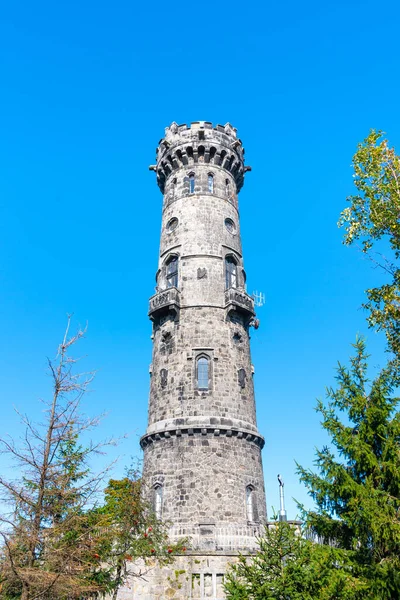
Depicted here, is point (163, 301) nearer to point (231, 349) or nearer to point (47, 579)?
point (231, 349)

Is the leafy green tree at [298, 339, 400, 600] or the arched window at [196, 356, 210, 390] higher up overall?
the arched window at [196, 356, 210, 390]

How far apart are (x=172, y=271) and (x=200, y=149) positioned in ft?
26.5

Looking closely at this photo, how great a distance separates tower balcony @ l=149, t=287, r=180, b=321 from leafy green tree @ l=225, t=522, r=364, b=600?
15.8 meters

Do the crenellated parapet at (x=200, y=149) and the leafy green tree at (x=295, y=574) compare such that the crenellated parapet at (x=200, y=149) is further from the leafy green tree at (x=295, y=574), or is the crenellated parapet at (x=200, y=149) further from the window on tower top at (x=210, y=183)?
the leafy green tree at (x=295, y=574)

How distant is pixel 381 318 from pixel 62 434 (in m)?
11.2

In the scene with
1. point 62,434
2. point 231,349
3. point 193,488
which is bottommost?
point 62,434

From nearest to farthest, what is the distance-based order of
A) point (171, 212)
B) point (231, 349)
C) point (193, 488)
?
point (193, 488), point (231, 349), point (171, 212)

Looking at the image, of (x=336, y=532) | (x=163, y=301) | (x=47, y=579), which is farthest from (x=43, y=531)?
(x=163, y=301)

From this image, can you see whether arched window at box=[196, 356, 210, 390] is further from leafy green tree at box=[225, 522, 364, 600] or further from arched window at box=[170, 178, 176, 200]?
leafy green tree at box=[225, 522, 364, 600]

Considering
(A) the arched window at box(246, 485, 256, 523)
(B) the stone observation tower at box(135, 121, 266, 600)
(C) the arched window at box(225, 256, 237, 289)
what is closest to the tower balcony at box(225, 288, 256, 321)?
(B) the stone observation tower at box(135, 121, 266, 600)

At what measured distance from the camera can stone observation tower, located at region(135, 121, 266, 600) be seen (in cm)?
2148

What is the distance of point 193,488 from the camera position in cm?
2223

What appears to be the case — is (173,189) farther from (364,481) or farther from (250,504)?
(364,481)

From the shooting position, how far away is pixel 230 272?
95.0 ft
